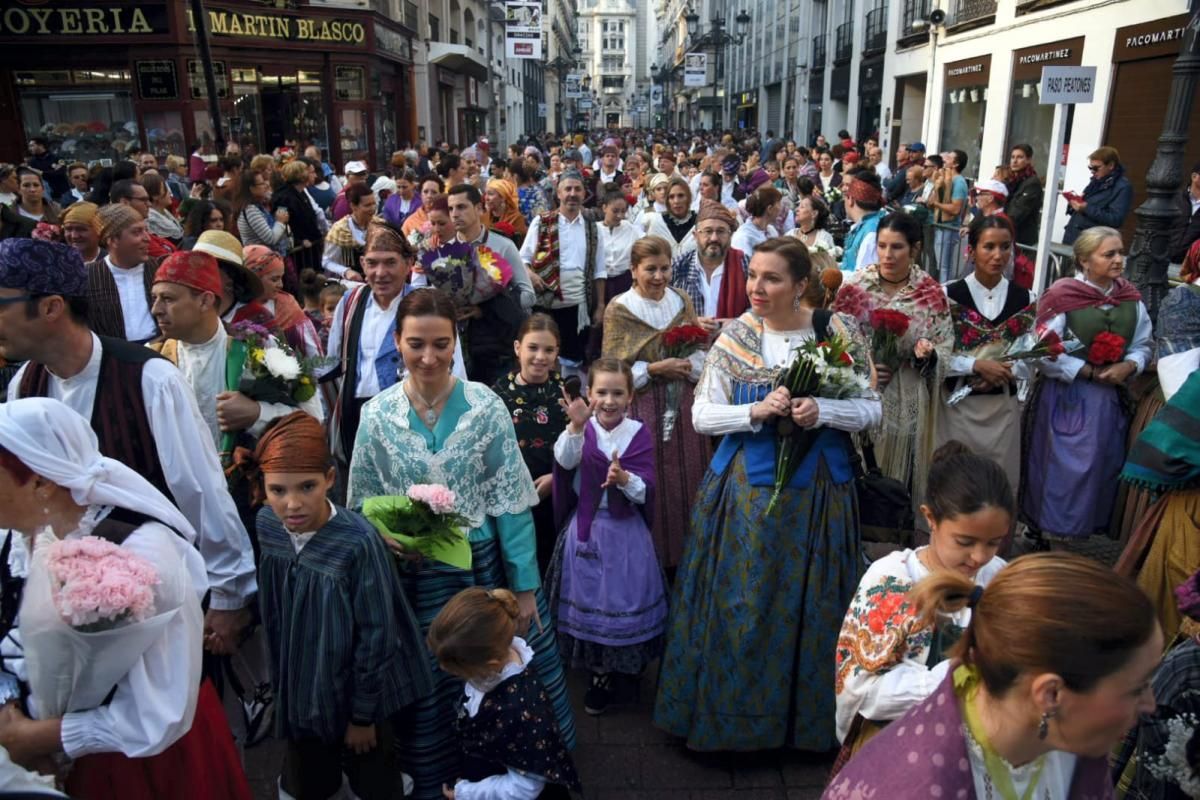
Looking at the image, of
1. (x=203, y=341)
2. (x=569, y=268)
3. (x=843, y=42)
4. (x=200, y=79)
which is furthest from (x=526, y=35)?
(x=203, y=341)

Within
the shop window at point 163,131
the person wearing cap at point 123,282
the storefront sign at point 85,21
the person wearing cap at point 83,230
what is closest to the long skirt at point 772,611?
the person wearing cap at point 123,282

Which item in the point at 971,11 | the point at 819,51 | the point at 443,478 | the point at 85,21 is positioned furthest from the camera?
the point at 819,51

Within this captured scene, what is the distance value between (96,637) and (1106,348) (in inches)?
190

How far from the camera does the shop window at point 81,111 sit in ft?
57.5

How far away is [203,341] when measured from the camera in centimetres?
360

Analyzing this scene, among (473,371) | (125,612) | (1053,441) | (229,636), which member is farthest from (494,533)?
(1053,441)

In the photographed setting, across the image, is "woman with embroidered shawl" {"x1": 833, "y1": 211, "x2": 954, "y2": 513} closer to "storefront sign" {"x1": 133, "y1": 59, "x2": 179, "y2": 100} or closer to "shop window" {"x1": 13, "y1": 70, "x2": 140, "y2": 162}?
"storefront sign" {"x1": 133, "y1": 59, "x2": 179, "y2": 100}

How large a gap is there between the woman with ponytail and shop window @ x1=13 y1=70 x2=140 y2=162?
765 inches

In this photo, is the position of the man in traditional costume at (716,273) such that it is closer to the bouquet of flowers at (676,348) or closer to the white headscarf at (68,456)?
the bouquet of flowers at (676,348)

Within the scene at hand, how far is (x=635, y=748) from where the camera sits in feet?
11.9

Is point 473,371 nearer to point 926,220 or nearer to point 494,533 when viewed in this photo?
point 494,533

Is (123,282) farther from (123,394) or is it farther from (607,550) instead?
(607,550)

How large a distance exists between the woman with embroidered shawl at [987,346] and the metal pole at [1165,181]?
10.2 ft

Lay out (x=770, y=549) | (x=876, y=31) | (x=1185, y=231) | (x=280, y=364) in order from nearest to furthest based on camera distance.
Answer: (x=770, y=549) → (x=280, y=364) → (x=1185, y=231) → (x=876, y=31)
